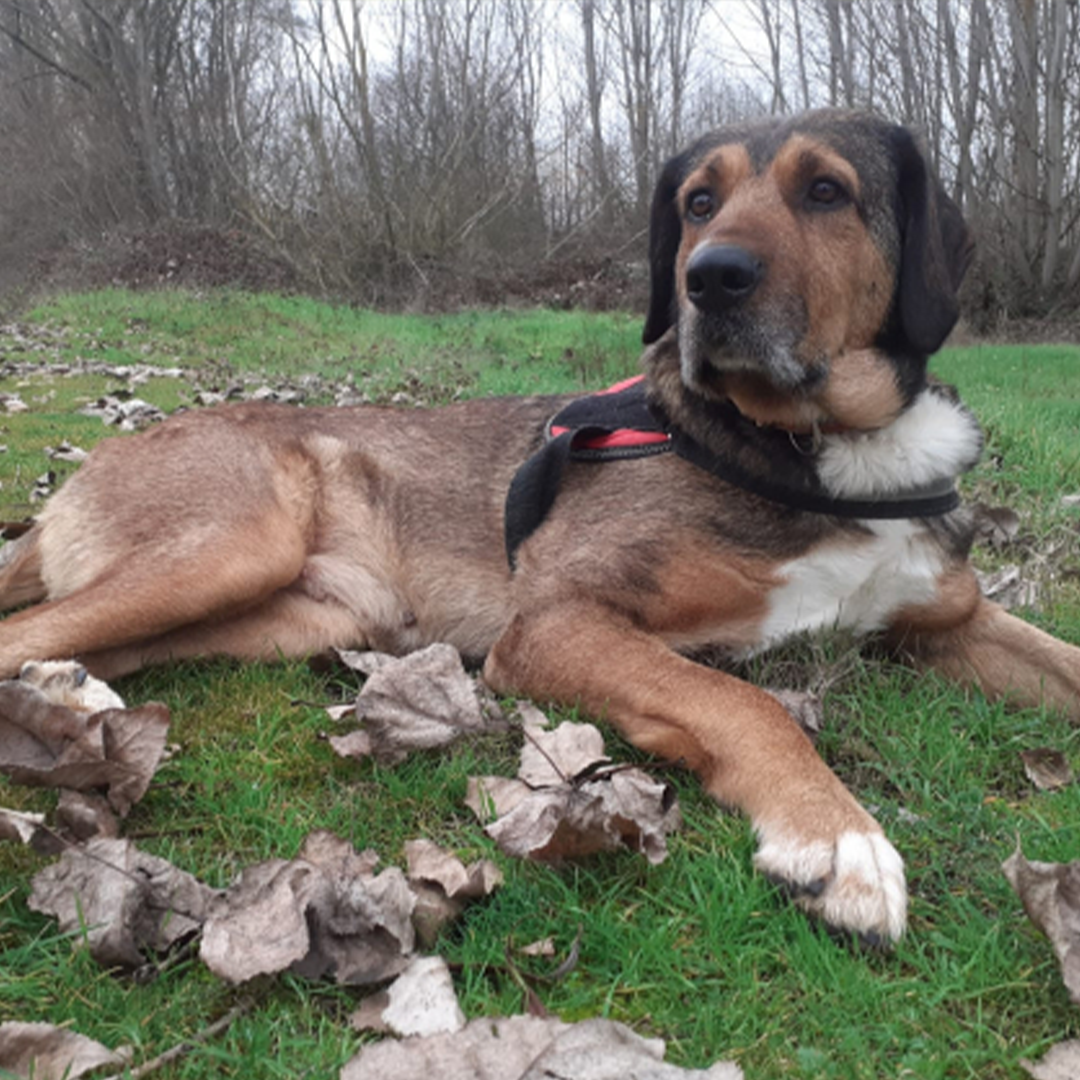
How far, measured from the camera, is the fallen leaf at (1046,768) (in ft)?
8.50

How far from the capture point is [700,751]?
8.23 feet

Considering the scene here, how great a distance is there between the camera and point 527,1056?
5.06 ft

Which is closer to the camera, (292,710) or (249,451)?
(292,710)

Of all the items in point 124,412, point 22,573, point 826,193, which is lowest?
point 22,573

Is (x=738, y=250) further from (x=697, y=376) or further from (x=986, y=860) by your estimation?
(x=986, y=860)

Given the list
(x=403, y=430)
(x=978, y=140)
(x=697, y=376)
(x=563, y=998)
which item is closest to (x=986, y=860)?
(x=563, y=998)

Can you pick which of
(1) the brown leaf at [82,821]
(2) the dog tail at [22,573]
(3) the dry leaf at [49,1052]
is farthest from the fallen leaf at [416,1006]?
(2) the dog tail at [22,573]

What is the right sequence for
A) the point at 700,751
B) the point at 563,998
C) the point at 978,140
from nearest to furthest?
the point at 563,998
the point at 700,751
the point at 978,140

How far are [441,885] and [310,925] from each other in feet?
0.88

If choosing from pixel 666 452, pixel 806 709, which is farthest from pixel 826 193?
pixel 806 709

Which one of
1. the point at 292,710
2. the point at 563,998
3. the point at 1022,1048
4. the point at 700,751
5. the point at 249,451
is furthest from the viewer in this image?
the point at 249,451

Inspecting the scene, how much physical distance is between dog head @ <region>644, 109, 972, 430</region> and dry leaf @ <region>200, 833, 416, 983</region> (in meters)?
1.76

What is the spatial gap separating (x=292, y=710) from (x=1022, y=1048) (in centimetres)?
210

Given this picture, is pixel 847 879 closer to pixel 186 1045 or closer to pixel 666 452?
pixel 186 1045
